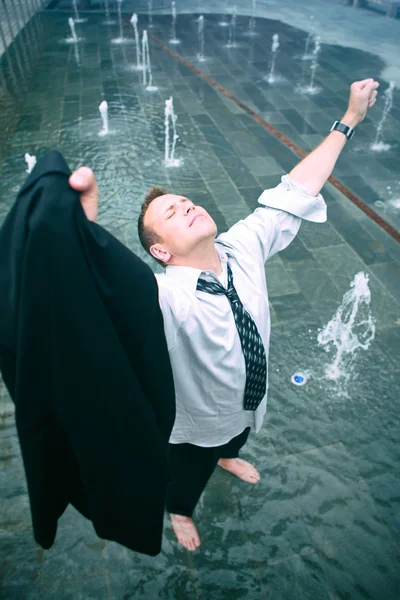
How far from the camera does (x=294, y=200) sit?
1921 millimetres

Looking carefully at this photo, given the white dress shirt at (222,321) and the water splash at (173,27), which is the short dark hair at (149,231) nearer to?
the white dress shirt at (222,321)

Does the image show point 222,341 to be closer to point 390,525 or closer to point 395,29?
point 390,525

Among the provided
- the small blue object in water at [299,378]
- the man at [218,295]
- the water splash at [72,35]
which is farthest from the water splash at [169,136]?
the water splash at [72,35]

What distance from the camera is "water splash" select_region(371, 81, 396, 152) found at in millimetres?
6559

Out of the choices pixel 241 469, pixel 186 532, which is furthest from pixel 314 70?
pixel 186 532

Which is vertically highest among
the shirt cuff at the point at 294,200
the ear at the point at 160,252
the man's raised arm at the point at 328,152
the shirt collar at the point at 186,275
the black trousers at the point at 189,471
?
the man's raised arm at the point at 328,152

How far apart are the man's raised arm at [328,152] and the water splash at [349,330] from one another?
77.9 inches

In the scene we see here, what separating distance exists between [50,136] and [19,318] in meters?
6.46

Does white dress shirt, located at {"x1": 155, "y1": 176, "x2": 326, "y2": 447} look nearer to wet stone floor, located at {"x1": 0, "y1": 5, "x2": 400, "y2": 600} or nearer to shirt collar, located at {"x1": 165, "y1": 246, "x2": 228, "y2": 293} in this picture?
shirt collar, located at {"x1": 165, "y1": 246, "x2": 228, "y2": 293}

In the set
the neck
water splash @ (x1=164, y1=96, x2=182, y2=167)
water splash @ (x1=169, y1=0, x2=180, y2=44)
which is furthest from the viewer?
water splash @ (x1=169, y1=0, x2=180, y2=44)

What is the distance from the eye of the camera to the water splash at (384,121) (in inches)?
258

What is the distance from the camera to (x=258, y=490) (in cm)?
276

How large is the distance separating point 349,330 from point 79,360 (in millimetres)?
3220

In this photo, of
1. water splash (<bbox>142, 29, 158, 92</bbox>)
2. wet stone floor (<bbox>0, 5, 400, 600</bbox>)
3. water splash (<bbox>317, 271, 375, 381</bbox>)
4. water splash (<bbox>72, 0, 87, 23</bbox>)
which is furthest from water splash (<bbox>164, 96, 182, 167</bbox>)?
water splash (<bbox>72, 0, 87, 23</bbox>)
